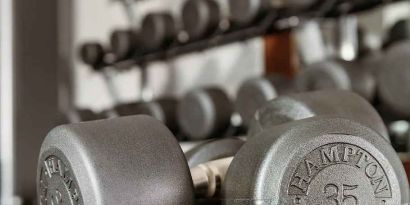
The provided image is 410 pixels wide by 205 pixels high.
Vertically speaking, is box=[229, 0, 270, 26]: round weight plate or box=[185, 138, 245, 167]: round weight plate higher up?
box=[229, 0, 270, 26]: round weight plate

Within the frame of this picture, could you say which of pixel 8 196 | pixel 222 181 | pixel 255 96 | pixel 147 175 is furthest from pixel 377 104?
pixel 8 196

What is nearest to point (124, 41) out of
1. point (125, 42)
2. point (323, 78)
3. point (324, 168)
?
point (125, 42)

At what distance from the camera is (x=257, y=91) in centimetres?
158

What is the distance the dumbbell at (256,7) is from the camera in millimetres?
1676

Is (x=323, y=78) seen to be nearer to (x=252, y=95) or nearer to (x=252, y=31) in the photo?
(x=252, y=95)

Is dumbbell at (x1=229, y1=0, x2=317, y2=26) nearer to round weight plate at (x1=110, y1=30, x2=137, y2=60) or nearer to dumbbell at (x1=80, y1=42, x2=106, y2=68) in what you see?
round weight plate at (x1=110, y1=30, x2=137, y2=60)

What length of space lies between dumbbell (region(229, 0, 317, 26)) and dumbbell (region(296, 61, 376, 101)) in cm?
25

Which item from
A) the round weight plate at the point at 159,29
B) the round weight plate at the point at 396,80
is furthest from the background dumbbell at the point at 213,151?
the round weight plate at the point at 159,29

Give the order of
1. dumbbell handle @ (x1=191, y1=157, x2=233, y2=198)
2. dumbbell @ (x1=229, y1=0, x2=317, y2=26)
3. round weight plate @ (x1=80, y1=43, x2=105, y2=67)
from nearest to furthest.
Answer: dumbbell handle @ (x1=191, y1=157, x2=233, y2=198) → dumbbell @ (x1=229, y1=0, x2=317, y2=26) → round weight plate @ (x1=80, y1=43, x2=105, y2=67)

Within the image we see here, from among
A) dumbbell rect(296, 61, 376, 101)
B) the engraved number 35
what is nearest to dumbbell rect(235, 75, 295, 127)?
dumbbell rect(296, 61, 376, 101)

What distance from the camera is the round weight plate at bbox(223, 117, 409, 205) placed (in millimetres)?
541

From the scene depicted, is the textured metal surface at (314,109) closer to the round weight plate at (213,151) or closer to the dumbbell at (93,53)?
the round weight plate at (213,151)

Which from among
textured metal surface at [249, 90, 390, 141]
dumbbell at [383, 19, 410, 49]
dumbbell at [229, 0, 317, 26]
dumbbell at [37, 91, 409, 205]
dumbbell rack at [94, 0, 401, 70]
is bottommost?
dumbbell at [37, 91, 409, 205]

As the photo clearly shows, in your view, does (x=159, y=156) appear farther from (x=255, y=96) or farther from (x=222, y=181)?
(x=255, y=96)
